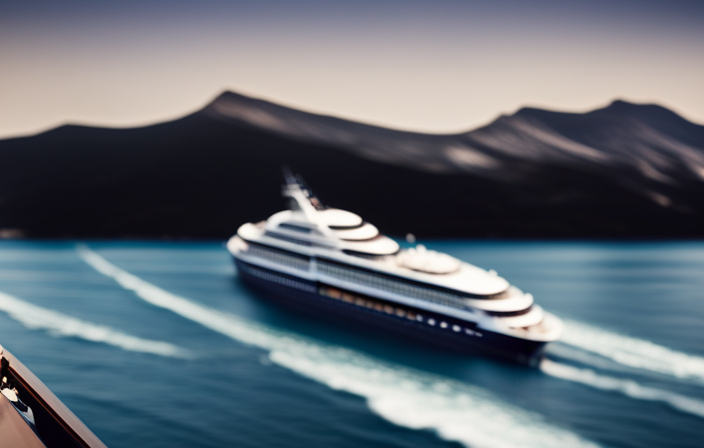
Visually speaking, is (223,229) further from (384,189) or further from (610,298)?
(610,298)

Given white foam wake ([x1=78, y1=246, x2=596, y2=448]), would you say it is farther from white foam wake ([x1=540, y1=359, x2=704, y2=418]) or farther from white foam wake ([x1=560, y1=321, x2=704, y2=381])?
white foam wake ([x1=560, y1=321, x2=704, y2=381])

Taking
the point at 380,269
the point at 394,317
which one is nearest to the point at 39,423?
the point at 394,317

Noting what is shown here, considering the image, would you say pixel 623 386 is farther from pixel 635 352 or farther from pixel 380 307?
pixel 380 307

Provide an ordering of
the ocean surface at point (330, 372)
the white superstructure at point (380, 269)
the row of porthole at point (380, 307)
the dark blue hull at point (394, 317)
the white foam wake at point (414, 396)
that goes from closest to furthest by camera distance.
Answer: the white foam wake at point (414, 396) < the ocean surface at point (330, 372) < the dark blue hull at point (394, 317) < the white superstructure at point (380, 269) < the row of porthole at point (380, 307)

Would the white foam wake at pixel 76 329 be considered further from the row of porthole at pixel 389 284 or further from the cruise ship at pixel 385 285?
the row of porthole at pixel 389 284

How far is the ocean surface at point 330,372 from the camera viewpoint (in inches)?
677

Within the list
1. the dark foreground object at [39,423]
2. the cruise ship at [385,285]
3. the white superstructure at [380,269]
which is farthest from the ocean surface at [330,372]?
the dark foreground object at [39,423]

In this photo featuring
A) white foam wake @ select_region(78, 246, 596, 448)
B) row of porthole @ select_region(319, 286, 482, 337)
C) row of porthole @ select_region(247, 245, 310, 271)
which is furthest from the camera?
row of porthole @ select_region(247, 245, 310, 271)

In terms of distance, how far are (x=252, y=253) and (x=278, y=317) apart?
7277mm

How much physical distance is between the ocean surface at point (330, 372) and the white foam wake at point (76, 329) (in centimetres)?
13

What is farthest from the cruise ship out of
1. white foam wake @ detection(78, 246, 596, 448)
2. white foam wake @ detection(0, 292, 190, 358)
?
white foam wake @ detection(0, 292, 190, 358)

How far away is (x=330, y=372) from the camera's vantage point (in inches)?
846

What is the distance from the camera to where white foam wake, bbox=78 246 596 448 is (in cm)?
1695

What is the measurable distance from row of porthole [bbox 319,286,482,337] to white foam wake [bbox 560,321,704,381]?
559 cm
